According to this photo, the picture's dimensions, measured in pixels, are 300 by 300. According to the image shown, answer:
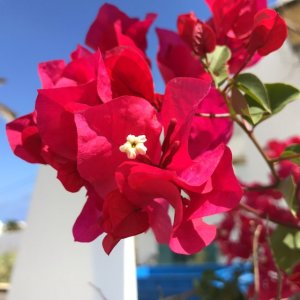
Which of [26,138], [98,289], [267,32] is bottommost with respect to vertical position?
[98,289]

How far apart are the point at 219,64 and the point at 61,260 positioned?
34 cm

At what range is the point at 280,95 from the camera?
0.41m

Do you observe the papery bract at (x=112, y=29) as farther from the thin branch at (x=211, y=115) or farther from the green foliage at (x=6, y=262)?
the green foliage at (x=6, y=262)

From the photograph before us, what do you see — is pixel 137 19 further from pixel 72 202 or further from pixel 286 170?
pixel 286 170

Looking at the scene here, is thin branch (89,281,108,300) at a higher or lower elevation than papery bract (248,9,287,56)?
lower

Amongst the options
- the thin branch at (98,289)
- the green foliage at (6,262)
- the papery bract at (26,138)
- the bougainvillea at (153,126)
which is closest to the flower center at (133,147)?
the bougainvillea at (153,126)

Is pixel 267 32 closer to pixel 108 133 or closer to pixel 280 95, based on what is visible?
pixel 280 95

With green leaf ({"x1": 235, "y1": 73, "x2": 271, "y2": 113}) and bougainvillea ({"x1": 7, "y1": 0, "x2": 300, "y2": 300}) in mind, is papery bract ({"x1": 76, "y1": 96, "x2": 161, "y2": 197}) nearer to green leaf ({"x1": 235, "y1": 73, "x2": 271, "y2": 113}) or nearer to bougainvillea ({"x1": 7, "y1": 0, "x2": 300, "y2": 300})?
bougainvillea ({"x1": 7, "y1": 0, "x2": 300, "y2": 300})

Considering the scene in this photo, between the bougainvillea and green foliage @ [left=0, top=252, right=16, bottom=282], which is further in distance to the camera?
green foliage @ [left=0, top=252, right=16, bottom=282]

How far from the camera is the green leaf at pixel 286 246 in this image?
44cm

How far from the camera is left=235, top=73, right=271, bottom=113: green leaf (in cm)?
38

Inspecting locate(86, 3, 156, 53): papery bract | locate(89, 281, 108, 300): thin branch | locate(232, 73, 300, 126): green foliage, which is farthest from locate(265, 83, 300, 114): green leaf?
locate(89, 281, 108, 300): thin branch

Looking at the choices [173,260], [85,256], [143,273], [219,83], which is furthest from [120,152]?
[173,260]

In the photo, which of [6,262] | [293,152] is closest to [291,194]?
[293,152]
